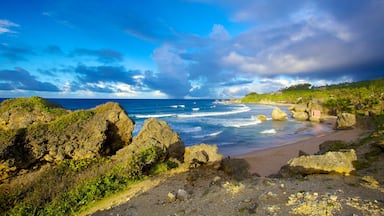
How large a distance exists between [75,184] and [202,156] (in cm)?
603

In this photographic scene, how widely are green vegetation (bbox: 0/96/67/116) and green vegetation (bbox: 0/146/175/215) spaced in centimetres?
313

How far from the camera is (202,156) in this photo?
43.0 ft

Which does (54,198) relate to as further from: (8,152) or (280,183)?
(280,183)

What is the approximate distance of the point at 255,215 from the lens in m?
6.77

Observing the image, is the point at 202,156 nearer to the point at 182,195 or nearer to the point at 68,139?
the point at 182,195

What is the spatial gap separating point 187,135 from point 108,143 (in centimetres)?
2009

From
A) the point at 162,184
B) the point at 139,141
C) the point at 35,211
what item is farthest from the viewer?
the point at 139,141

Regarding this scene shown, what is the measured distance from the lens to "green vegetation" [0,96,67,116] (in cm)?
1191

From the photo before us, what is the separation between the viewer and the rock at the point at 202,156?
12.7 meters

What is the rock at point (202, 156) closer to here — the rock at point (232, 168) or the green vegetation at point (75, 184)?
the rock at point (232, 168)

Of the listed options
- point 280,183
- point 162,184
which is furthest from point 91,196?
point 280,183

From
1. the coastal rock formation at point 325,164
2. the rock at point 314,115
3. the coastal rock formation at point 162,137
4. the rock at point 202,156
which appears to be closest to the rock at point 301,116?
the rock at point 314,115

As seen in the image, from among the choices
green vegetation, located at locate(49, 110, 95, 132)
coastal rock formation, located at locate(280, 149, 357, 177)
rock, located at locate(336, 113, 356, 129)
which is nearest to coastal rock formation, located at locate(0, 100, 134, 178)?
green vegetation, located at locate(49, 110, 95, 132)

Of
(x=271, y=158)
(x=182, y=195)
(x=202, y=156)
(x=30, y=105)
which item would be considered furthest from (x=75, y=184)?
(x=271, y=158)
